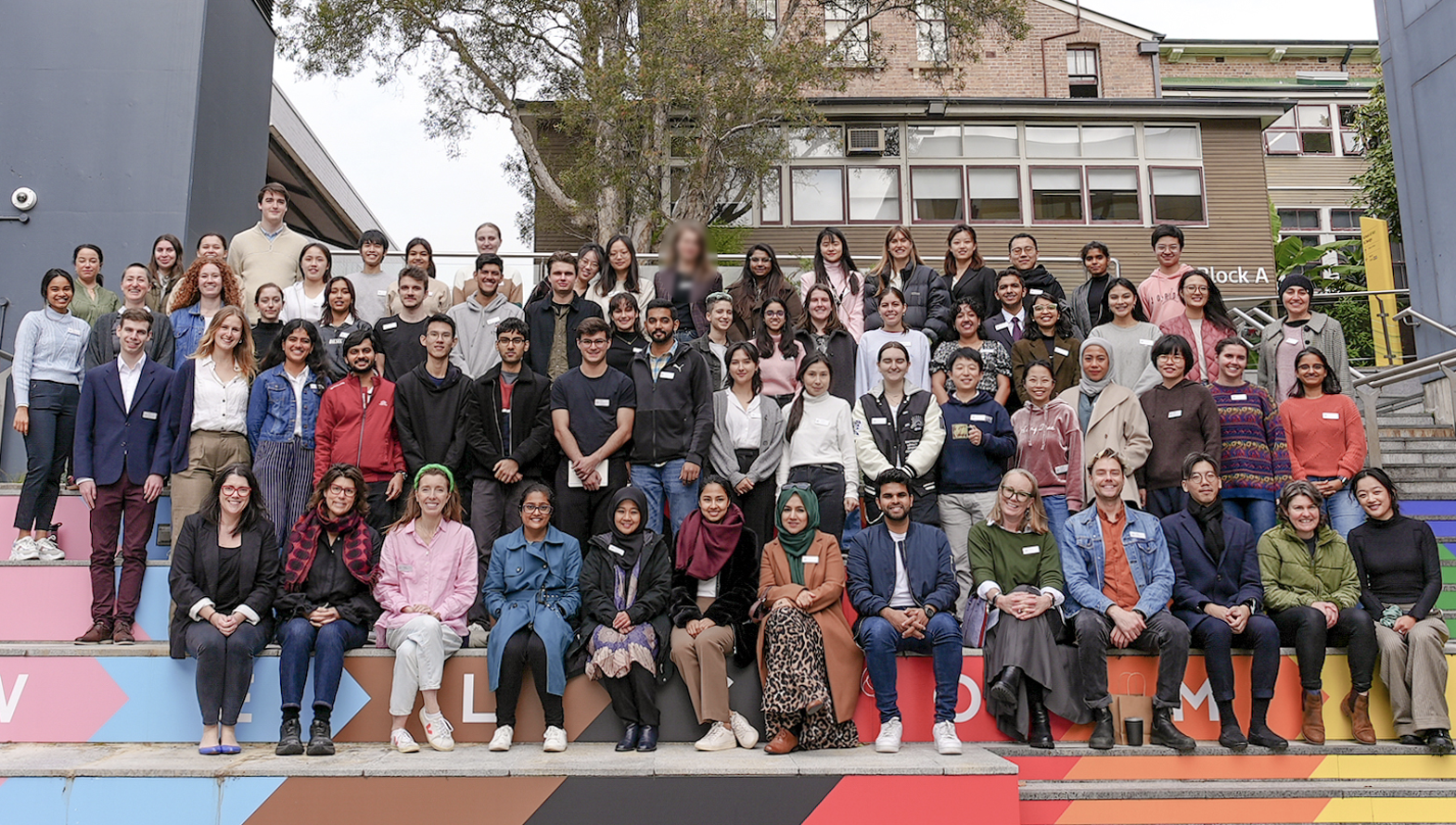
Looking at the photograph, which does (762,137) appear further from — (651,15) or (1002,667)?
(1002,667)

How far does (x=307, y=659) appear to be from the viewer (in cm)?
505

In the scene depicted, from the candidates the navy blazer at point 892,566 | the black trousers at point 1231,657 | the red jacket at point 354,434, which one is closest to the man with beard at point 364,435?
the red jacket at point 354,434

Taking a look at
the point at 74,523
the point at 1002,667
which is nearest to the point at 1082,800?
the point at 1002,667

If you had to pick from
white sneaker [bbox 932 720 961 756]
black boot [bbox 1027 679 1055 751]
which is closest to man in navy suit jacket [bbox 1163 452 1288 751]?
black boot [bbox 1027 679 1055 751]

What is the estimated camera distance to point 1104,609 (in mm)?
5344

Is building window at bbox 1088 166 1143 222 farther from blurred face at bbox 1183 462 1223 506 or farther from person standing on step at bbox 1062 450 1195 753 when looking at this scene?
person standing on step at bbox 1062 450 1195 753

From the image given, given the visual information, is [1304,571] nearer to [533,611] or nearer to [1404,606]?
[1404,606]

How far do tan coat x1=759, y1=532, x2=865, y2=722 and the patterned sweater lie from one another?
2.64 meters

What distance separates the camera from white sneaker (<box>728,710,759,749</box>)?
5098 millimetres

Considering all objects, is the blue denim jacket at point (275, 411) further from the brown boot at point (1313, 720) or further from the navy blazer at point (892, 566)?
the brown boot at point (1313, 720)

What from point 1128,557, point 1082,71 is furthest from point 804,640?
point 1082,71

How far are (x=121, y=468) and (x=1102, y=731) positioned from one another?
576cm

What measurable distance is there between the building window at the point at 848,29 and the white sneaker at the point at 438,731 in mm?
13662

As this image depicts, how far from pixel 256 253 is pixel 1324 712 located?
7.79 meters
